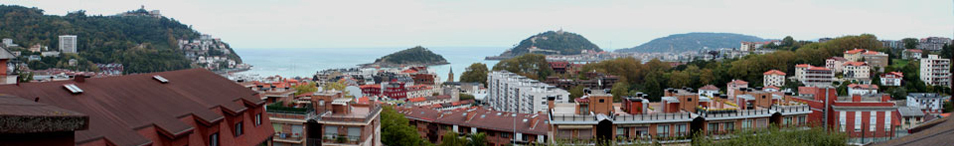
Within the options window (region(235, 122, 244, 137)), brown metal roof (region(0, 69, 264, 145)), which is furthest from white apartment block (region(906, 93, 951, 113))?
brown metal roof (region(0, 69, 264, 145))

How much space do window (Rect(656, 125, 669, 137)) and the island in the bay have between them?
Result: 81550 mm

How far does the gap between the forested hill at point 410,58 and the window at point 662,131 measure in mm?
82864

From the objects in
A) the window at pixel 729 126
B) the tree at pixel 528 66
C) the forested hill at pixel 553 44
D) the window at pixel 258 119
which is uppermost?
the forested hill at pixel 553 44

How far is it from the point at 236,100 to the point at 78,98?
1857 mm

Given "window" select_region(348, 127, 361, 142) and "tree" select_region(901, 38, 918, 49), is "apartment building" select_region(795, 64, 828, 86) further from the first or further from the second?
"window" select_region(348, 127, 361, 142)

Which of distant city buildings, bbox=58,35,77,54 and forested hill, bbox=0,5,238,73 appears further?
distant city buildings, bbox=58,35,77,54

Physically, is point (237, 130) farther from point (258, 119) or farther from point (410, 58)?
point (410, 58)

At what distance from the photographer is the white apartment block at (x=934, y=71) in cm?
3358

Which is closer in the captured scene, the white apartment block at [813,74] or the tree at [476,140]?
the tree at [476,140]

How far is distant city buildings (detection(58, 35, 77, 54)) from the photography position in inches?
2034

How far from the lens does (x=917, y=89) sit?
3234 cm

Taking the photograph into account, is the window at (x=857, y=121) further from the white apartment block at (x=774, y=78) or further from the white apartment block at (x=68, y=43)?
the white apartment block at (x=68, y=43)

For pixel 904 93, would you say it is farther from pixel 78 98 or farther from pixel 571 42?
pixel 571 42

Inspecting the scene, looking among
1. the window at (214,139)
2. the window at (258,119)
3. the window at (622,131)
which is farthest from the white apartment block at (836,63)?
the window at (214,139)
